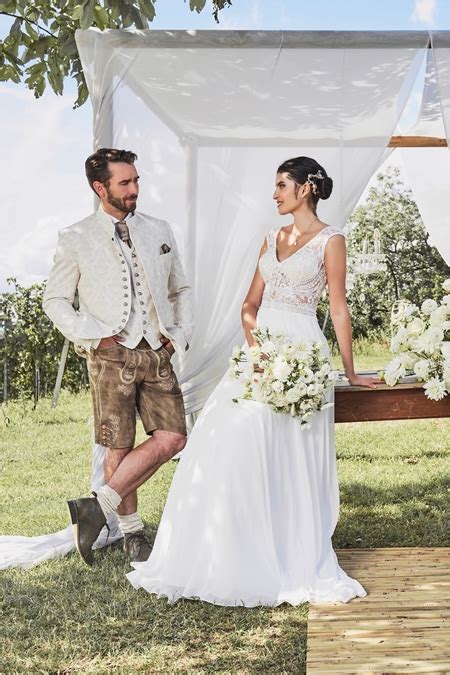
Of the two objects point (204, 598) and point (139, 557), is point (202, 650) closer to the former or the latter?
point (204, 598)

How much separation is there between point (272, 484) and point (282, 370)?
0.45 m

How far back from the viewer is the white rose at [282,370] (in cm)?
352

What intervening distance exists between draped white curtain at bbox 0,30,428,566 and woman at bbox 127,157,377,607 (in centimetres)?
62

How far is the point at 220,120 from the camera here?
4473mm

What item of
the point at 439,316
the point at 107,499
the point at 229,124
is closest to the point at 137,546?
the point at 107,499

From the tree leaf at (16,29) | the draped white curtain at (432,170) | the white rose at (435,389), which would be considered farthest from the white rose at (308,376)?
the tree leaf at (16,29)

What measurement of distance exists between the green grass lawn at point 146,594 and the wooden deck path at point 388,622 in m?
0.10

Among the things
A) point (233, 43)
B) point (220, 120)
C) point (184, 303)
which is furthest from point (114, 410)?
point (233, 43)

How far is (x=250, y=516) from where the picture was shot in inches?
140

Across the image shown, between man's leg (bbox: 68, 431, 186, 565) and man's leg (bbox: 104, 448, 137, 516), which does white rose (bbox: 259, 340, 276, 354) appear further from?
man's leg (bbox: 104, 448, 137, 516)

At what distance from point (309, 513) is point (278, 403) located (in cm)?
45

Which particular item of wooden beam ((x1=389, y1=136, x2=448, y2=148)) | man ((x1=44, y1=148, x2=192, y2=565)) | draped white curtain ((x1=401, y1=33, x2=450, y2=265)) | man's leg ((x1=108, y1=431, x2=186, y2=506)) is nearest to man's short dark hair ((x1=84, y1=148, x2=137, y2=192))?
man ((x1=44, y1=148, x2=192, y2=565))

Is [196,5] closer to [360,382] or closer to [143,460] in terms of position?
[360,382]

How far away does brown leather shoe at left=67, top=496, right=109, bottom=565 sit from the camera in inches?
152
